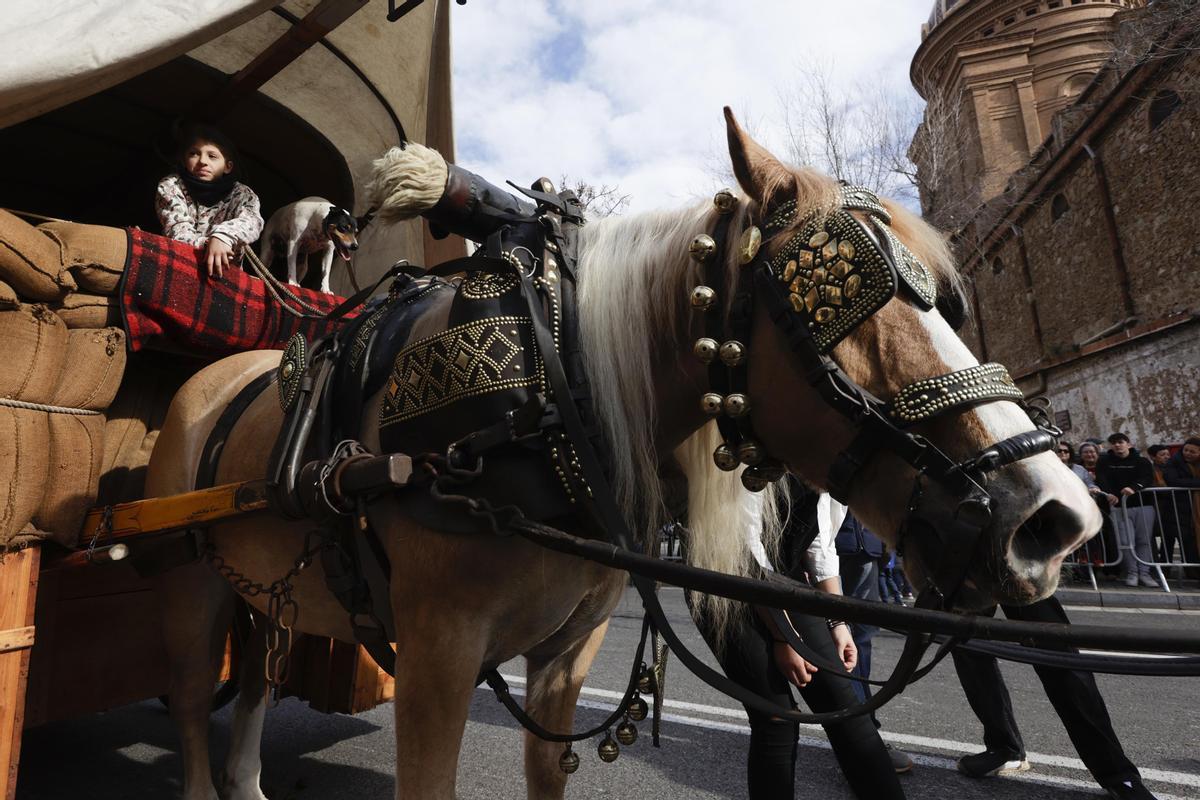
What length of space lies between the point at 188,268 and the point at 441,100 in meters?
1.89

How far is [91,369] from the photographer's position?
2309 mm

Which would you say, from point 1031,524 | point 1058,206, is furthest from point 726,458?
point 1058,206

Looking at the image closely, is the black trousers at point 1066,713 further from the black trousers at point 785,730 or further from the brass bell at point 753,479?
the brass bell at point 753,479

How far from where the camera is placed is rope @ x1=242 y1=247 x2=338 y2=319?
9.20 ft

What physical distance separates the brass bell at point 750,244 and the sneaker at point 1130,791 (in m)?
2.66

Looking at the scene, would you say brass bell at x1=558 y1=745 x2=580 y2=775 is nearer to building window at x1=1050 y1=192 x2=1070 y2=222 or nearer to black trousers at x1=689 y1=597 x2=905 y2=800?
black trousers at x1=689 y1=597 x2=905 y2=800

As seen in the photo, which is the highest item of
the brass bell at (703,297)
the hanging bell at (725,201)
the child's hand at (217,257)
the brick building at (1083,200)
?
the brick building at (1083,200)

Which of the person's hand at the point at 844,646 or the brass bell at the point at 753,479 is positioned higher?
the brass bell at the point at 753,479

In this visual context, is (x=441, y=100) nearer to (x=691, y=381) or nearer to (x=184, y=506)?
(x=184, y=506)

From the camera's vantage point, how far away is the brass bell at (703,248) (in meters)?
1.56

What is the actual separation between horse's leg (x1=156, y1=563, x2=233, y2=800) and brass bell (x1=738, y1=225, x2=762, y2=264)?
6.77ft

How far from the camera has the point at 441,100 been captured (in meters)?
4.01

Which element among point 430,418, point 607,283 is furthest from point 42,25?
point 607,283

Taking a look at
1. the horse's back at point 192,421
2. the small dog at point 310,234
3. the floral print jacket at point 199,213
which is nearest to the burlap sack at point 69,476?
the horse's back at point 192,421
